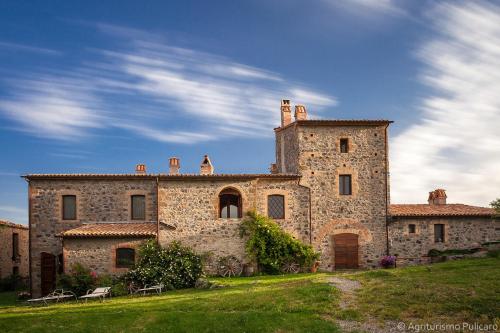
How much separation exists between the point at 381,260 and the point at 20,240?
28494 mm

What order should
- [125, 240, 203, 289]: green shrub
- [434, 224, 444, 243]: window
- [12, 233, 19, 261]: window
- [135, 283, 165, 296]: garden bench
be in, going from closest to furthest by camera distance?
1. [135, 283, 165, 296]: garden bench
2. [125, 240, 203, 289]: green shrub
3. [434, 224, 444, 243]: window
4. [12, 233, 19, 261]: window

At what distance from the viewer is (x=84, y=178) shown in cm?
2920

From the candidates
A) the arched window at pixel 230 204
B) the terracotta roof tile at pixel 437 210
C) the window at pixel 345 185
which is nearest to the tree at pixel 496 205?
the terracotta roof tile at pixel 437 210

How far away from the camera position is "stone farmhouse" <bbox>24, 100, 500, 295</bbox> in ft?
94.7

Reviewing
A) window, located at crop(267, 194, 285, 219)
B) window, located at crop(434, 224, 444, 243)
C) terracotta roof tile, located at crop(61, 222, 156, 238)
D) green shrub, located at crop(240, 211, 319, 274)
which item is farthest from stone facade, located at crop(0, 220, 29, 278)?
window, located at crop(434, 224, 444, 243)

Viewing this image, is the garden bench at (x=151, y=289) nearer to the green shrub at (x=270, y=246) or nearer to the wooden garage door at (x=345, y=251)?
the green shrub at (x=270, y=246)

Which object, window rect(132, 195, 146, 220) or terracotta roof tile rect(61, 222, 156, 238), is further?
window rect(132, 195, 146, 220)

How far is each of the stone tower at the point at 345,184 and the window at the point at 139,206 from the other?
9.26 m

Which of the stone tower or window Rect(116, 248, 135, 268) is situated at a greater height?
the stone tower

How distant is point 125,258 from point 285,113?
14.1 meters

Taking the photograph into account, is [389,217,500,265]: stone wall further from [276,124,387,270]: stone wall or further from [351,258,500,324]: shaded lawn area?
[351,258,500,324]: shaded lawn area

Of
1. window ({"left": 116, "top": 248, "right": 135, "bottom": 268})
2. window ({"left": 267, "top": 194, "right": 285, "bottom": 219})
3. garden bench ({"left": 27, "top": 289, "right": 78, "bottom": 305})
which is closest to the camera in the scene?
garden bench ({"left": 27, "top": 289, "right": 78, "bottom": 305})

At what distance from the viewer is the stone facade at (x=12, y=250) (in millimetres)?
37469

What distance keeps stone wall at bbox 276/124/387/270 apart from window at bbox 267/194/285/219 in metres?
1.74
